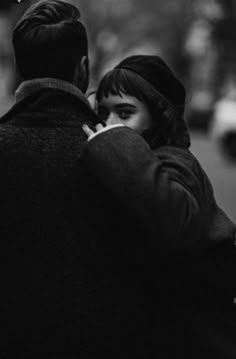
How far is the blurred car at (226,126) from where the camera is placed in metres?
25.2

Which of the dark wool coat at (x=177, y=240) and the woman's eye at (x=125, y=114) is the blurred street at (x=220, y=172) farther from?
the dark wool coat at (x=177, y=240)

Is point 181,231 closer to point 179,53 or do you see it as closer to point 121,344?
point 121,344

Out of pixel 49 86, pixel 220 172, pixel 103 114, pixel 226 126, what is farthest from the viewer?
pixel 226 126

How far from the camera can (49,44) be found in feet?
9.66

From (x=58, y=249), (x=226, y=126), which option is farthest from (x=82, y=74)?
(x=226, y=126)

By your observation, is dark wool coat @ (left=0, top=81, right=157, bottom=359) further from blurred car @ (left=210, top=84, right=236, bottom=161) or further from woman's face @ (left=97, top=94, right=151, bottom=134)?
blurred car @ (left=210, top=84, right=236, bottom=161)

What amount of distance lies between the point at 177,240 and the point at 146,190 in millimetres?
162

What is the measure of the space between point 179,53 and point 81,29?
46046 mm

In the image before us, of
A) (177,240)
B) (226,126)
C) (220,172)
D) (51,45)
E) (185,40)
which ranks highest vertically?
(51,45)

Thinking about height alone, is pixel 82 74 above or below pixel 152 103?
above

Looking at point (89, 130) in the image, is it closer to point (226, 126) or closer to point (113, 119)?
point (113, 119)

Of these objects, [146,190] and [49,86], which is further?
[49,86]

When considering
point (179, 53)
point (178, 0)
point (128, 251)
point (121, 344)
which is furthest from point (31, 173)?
point (179, 53)

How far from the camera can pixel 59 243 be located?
9.40ft
